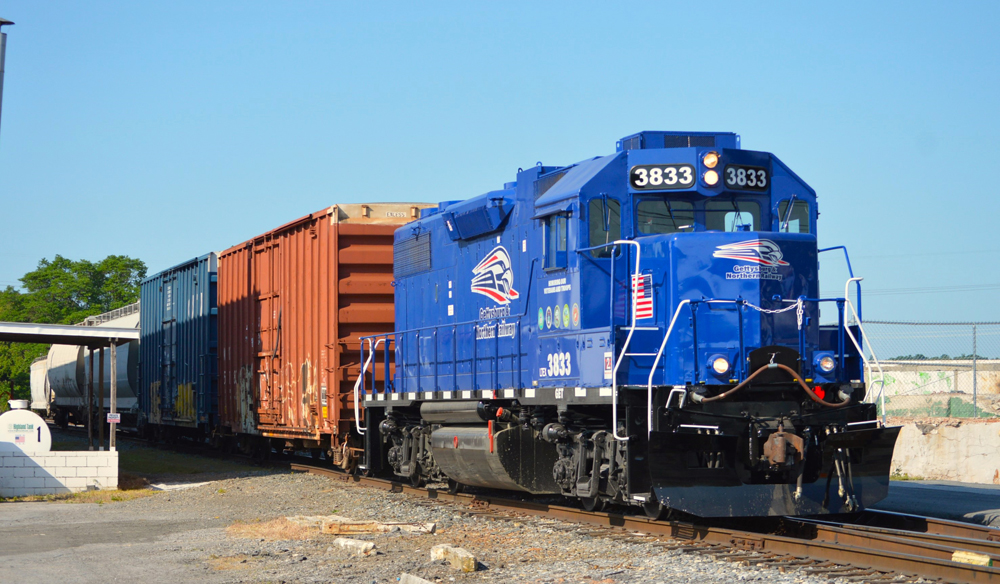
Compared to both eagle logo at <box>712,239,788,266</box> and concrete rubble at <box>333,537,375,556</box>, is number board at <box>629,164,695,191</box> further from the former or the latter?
concrete rubble at <box>333,537,375,556</box>

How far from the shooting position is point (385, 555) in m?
9.56

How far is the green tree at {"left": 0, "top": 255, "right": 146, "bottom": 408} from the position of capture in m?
73.8

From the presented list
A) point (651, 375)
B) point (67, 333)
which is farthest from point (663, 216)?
point (67, 333)

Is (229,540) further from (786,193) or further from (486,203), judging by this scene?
(786,193)

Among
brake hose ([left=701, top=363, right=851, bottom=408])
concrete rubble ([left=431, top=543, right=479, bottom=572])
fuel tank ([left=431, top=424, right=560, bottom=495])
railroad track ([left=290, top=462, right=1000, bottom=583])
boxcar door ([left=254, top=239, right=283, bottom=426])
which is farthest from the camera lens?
boxcar door ([left=254, top=239, right=283, bottom=426])

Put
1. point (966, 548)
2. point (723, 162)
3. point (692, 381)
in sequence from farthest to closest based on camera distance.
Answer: point (723, 162), point (692, 381), point (966, 548)

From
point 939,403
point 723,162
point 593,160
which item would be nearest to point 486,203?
point 593,160

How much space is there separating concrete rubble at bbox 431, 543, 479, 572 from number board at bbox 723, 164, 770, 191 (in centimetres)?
459

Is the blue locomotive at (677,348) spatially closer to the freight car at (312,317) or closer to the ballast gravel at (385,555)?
the ballast gravel at (385,555)

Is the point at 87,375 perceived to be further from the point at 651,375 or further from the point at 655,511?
the point at 651,375

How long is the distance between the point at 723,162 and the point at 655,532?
12.6 feet

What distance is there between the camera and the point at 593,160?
11031mm

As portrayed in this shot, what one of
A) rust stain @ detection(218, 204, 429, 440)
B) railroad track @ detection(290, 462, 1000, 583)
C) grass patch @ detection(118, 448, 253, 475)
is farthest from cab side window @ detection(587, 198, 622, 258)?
grass patch @ detection(118, 448, 253, 475)

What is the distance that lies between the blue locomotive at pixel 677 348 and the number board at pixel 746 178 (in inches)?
0.7
